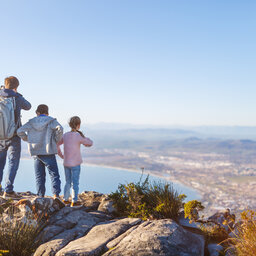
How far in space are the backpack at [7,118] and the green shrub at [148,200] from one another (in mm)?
3180

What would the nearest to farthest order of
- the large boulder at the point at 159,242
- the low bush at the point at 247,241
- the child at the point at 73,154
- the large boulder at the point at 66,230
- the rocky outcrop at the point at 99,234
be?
the large boulder at the point at 159,242
the rocky outcrop at the point at 99,234
the low bush at the point at 247,241
the large boulder at the point at 66,230
the child at the point at 73,154

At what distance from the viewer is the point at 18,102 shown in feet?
23.1

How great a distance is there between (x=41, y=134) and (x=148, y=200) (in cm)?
325

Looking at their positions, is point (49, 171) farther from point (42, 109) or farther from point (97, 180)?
point (97, 180)

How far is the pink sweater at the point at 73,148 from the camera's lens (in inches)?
264

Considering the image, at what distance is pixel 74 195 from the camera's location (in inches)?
260

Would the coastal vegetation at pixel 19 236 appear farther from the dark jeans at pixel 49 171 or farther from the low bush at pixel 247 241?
the low bush at pixel 247 241

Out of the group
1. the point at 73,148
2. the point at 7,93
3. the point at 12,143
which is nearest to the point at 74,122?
the point at 73,148

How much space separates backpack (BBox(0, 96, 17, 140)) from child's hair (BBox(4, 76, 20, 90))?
13.5 inches

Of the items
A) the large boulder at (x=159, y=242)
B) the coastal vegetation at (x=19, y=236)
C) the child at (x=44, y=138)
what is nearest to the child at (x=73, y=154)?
the child at (x=44, y=138)

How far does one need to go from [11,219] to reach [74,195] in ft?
5.81

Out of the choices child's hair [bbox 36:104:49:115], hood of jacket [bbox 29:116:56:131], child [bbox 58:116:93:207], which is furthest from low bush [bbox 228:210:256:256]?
child's hair [bbox 36:104:49:115]

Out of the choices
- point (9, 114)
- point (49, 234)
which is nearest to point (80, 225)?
point (49, 234)

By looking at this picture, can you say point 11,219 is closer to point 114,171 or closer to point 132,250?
point 132,250
